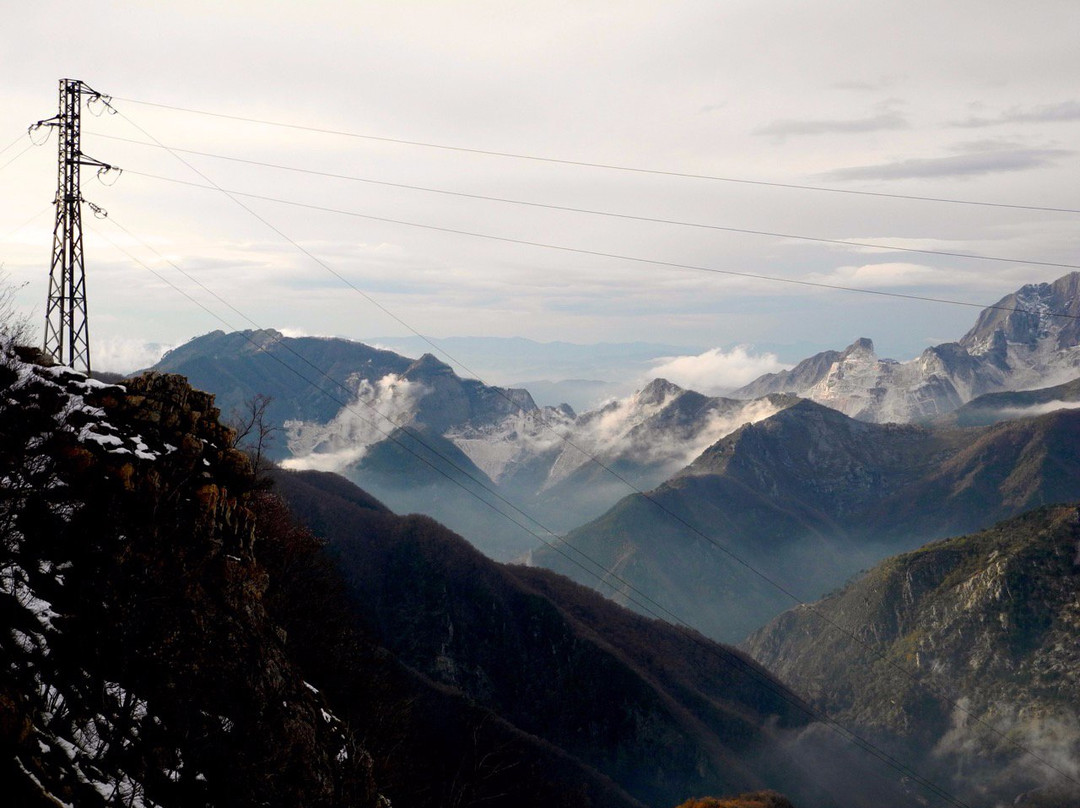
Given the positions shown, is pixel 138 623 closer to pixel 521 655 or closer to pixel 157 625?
pixel 157 625

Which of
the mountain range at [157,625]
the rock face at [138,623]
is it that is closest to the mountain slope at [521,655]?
the mountain range at [157,625]

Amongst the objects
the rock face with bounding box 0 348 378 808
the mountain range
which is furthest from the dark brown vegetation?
the rock face with bounding box 0 348 378 808

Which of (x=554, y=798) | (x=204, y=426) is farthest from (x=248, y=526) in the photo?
(x=554, y=798)

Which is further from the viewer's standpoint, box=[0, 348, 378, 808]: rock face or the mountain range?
the mountain range

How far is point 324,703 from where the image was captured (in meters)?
34.8

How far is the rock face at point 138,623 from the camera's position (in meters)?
20.5

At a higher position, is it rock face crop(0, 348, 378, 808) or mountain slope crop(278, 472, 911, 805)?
rock face crop(0, 348, 378, 808)

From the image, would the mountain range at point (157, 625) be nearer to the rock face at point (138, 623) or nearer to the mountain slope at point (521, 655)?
the rock face at point (138, 623)

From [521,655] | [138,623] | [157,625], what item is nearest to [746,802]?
[521,655]

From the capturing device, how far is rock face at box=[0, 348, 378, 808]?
20500 mm

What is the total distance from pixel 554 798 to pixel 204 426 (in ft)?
296

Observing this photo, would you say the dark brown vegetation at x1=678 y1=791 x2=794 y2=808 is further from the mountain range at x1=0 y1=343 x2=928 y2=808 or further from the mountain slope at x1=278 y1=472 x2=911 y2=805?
the mountain range at x1=0 y1=343 x2=928 y2=808

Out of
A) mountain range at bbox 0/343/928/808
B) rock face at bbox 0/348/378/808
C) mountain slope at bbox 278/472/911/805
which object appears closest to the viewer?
rock face at bbox 0/348/378/808

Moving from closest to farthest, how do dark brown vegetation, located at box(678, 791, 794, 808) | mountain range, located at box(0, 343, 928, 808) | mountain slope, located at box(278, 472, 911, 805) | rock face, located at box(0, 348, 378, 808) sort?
rock face, located at box(0, 348, 378, 808), mountain range, located at box(0, 343, 928, 808), dark brown vegetation, located at box(678, 791, 794, 808), mountain slope, located at box(278, 472, 911, 805)
